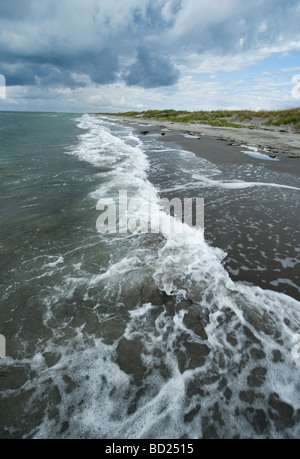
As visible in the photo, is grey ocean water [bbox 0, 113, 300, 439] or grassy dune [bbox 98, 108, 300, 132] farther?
grassy dune [bbox 98, 108, 300, 132]

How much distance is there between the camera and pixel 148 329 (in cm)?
381

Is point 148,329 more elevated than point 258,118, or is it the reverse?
point 258,118

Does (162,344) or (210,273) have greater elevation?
(210,273)

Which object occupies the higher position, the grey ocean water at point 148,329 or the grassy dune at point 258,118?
the grassy dune at point 258,118

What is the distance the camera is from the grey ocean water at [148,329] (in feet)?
9.04

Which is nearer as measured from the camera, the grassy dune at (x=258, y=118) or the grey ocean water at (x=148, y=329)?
the grey ocean water at (x=148, y=329)

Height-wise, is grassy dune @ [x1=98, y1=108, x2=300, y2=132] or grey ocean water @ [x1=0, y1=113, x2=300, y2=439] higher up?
grassy dune @ [x1=98, y1=108, x2=300, y2=132]

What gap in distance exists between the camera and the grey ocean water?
108 inches

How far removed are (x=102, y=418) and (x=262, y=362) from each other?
247cm

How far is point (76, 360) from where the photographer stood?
335cm

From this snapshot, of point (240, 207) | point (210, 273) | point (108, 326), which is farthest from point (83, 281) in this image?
point (240, 207)

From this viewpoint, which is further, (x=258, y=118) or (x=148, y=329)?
(x=258, y=118)

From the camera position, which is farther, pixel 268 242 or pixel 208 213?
pixel 208 213

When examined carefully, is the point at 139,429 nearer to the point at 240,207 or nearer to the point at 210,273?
the point at 210,273
